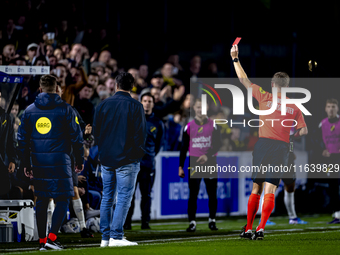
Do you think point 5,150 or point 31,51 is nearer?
point 5,150

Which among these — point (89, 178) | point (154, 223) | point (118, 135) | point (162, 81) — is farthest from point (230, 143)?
point (118, 135)

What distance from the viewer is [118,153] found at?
580cm

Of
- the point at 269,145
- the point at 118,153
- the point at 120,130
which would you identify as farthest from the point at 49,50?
the point at 269,145

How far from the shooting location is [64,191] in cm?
598

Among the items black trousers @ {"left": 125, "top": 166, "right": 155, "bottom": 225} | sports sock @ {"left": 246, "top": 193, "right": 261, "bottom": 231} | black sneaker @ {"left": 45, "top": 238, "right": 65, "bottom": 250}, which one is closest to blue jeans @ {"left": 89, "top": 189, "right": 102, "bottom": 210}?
black trousers @ {"left": 125, "top": 166, "right": 155, "bottom": 225}

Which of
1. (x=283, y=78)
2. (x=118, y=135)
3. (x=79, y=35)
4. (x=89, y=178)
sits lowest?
(x=89, y=178)

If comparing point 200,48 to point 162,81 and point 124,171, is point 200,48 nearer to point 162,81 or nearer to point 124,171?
point 162,81

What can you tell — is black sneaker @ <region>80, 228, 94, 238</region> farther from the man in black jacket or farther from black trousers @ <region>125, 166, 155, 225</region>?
black trousers @ <region>125, 166, 155, 225</region>

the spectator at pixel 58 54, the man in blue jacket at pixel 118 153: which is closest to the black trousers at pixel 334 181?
the man in blue jacket at pixel 118 153

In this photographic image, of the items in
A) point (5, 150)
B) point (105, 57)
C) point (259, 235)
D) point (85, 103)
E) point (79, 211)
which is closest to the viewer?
point (259, 235)

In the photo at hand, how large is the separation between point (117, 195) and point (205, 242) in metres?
1.30

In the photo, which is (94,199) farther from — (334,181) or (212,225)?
(334,181)

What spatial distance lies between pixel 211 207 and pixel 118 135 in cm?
354

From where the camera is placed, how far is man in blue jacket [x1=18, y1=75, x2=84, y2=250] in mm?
5957
